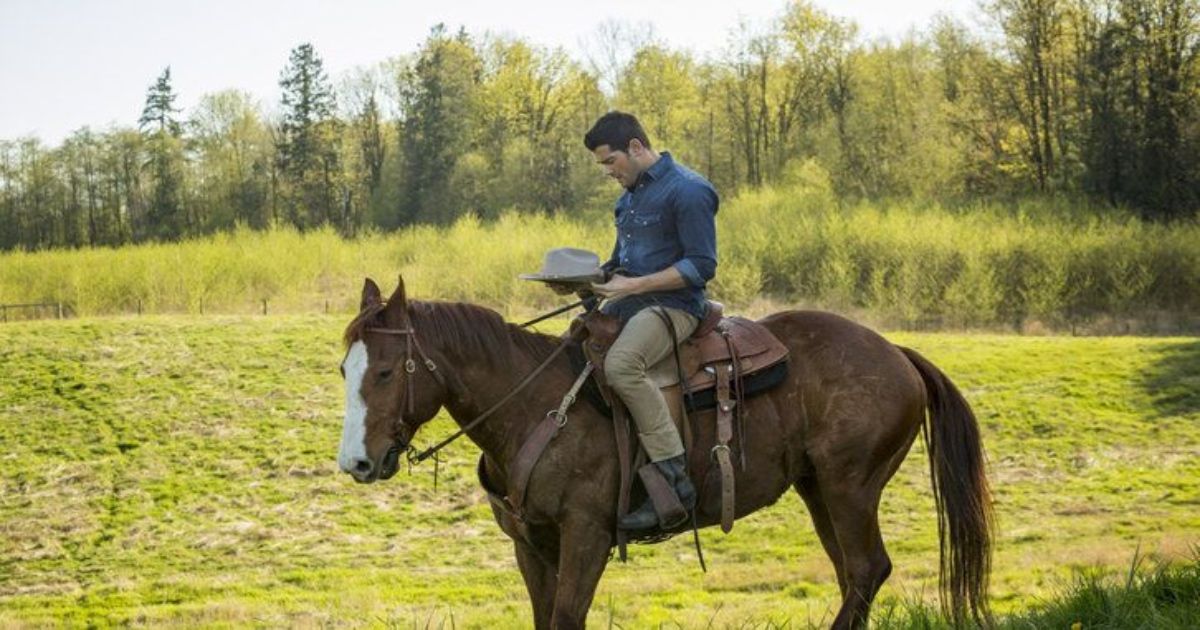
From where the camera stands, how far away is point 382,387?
5.58 meters

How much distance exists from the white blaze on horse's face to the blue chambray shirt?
4.34 ft

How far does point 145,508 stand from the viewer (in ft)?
62.8

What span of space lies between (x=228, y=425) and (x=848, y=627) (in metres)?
19.0

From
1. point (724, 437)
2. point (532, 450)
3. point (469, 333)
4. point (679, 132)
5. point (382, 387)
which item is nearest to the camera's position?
point (382, 387)

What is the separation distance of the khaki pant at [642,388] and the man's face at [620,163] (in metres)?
0.74

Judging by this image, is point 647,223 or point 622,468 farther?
point 647,223

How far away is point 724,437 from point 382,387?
1.79m

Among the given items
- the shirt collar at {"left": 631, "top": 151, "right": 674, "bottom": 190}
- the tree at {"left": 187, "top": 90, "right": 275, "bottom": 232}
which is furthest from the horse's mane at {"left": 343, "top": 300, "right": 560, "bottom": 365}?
the tree at {"left": 187, "top": 90, "right": 275, "bottom": 232}

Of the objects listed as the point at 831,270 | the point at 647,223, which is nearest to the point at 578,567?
the point at 647,223

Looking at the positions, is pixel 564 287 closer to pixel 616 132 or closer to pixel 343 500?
pixel 616 132

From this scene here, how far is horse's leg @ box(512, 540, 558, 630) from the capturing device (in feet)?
19.6

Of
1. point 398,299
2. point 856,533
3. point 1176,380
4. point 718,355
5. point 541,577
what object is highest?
point 398,299

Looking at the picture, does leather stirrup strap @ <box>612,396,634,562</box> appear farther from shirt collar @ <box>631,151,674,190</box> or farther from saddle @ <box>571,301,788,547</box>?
shirt collar @ <box>631,151,674,190</box>

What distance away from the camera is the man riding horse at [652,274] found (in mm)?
5758
